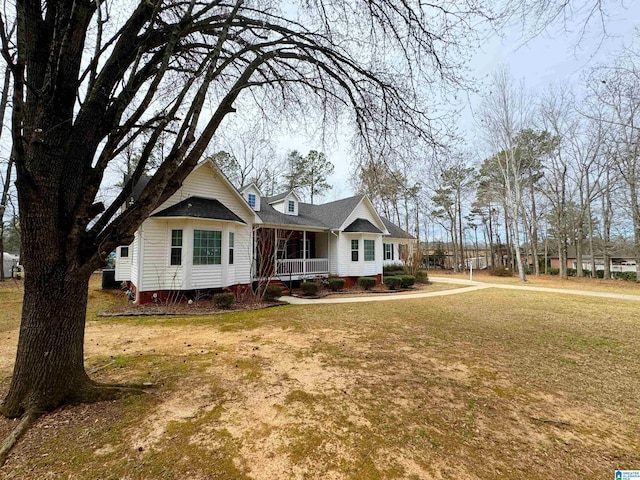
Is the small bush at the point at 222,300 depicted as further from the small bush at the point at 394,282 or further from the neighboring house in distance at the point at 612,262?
the neighboring house in distance at the point at 612,262

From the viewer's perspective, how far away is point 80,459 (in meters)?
2.38

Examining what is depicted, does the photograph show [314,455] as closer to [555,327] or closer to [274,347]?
[274,347]

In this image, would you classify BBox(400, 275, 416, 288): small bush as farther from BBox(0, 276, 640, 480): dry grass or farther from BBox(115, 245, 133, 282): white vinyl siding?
BBox(115, 245, 133, 282): white vinyl siding

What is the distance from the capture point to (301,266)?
15.3m

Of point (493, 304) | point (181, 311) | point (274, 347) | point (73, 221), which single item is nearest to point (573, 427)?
point (274, 347)

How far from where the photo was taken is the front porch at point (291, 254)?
42.9ft

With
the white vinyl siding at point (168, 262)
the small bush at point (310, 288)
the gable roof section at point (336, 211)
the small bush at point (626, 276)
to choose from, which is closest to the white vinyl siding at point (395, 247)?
the gable roof section at point (336, 211)

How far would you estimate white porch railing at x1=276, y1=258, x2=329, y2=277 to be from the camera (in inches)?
570

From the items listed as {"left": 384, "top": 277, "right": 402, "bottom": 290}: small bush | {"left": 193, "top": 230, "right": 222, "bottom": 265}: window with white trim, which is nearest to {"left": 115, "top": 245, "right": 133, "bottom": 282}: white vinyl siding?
{"left": 193, "top": 230, "right": 222, "bottom": 265}: window with white trim

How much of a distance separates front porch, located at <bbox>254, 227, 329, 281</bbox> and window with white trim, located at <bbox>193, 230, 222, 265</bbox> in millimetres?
1906

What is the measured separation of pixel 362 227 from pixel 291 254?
15.3 ft

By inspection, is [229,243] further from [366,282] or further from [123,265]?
[366,282]

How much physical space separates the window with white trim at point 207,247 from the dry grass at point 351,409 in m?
4.38

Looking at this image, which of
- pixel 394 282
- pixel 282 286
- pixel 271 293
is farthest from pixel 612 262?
pixel 271 293
